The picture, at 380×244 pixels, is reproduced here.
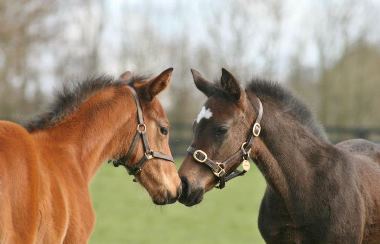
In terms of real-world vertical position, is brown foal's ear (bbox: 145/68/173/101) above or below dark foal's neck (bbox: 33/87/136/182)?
above

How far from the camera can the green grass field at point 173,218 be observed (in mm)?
11289

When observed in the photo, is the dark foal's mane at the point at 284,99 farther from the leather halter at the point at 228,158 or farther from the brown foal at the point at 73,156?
the brown foal at the point at 73,156

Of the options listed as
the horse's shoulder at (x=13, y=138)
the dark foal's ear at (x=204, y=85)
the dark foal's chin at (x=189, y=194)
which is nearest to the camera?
the horse's shoulder at (x=13, y=138)

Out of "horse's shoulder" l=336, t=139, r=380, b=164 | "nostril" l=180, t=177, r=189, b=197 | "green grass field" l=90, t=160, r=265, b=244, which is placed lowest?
"green grass field" l=90, t=160, r=265, b=244

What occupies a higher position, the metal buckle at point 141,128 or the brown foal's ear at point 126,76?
the brown foal's ear at point 126,76

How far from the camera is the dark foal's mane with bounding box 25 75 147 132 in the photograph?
487cm

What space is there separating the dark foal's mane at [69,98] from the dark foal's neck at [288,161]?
124 cm

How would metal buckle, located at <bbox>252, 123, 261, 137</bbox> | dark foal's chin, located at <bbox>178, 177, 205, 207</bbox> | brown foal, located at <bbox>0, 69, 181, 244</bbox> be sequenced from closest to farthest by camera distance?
brown foal, located at <bbox>0, 69, 181, 244</bbox> < dark foal's chin, located at <bbox>178, 177, 205, 207</bbox> < metal buckle, located at <bbox>252, 123, 261, 137</bbox>

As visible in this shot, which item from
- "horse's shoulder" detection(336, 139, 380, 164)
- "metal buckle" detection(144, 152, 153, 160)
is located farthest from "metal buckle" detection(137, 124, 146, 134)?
"horse's shoulder" detection(336, 139, 380, 164)

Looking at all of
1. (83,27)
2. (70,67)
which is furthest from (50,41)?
(83,27)

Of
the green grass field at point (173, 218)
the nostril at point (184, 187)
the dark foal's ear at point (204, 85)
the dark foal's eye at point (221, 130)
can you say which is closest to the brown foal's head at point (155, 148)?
the nostril at point (184, 187)

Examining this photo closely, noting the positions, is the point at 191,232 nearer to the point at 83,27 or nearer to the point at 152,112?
the point at 152,112

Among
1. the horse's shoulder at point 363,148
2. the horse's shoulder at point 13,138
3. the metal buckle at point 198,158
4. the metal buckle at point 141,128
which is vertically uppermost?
the horse's shoulder at point 13,138

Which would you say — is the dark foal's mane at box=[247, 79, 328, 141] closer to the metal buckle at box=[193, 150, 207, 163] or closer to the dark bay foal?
the dark bay foal
